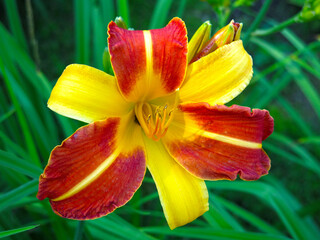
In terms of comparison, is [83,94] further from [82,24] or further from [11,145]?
Answer: [82,24]

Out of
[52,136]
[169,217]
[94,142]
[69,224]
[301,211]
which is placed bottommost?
[301,211]

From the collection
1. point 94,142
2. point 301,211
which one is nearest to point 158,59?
point 94,142

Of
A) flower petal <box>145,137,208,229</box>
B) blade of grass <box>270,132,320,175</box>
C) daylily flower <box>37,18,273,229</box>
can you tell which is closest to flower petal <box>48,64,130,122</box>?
daylily flower <box>37,18,273,229</box>

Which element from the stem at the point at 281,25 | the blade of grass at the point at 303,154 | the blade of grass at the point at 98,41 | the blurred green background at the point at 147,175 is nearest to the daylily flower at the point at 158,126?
the blurred green background at the point at 147,175

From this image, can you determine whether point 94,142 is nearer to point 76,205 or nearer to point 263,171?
point 76,205

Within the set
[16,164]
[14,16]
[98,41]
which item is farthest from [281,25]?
[14,16]

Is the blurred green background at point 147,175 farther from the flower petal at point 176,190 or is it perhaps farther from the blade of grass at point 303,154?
the flower petal at point 176,190

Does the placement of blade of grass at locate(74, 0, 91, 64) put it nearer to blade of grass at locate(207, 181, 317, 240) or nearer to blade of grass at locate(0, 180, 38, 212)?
blade of grass at locate(0, 180, 38, 212)
